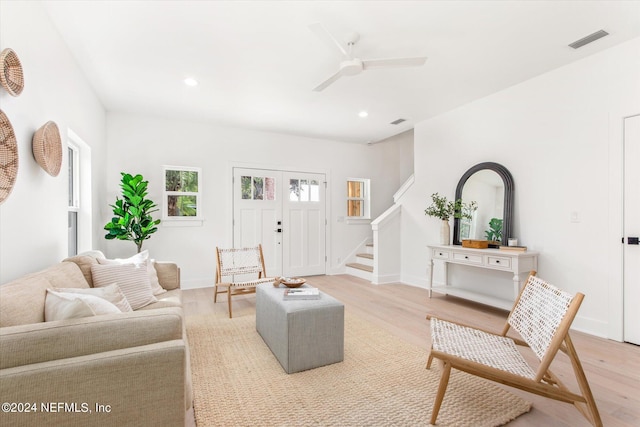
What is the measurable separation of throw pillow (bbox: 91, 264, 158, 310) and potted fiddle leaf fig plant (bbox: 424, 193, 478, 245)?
3.59m

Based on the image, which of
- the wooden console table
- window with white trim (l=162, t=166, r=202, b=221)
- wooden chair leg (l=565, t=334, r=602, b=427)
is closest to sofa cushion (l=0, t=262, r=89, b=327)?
wooden chair leg (l=565, t=334, r=602, b=427)

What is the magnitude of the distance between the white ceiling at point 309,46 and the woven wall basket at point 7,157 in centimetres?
118

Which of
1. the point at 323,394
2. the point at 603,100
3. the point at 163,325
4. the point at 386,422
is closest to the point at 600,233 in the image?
the point at 603,100

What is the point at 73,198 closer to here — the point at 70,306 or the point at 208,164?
the point at 208,164

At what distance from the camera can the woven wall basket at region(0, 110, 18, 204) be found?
64.2 inches

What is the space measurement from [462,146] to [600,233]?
6.25ft

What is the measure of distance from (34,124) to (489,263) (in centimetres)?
427

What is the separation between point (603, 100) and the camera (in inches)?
114

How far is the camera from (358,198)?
638cm

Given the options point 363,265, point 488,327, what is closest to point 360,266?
point 363,265

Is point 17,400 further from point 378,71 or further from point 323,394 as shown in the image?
point 378,71

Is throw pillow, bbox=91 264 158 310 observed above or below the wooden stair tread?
above

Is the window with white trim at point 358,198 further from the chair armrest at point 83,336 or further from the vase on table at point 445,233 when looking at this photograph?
the chair armrest at point 83,336

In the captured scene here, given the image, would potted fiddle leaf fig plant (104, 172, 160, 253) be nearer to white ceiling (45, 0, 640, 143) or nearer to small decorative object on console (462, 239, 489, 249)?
white ceiling (45, 0, 640, 143)
